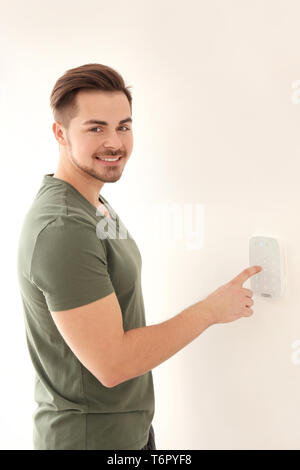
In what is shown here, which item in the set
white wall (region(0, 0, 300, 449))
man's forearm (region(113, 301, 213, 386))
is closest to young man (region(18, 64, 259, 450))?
man's forearm (region(113, 301, 213, 386))

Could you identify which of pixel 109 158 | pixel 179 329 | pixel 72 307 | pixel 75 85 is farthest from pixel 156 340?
pixel 75 85

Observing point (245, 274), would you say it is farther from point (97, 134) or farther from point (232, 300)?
point (97, 134)

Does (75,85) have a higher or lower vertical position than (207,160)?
higher

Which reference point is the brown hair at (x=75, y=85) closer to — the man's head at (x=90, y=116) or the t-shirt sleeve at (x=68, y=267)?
the man's head at (x=90, y=116)

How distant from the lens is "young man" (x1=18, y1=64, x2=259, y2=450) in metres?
0.94

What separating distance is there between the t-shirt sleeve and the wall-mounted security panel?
1.03ft

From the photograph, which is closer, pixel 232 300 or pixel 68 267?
pixel 68 267

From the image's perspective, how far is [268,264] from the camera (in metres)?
1.07

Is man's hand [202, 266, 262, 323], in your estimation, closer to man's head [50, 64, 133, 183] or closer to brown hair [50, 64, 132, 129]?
man's head [50, 64, 133, 183]

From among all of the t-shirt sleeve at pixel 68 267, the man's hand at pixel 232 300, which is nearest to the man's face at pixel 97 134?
the t-shirt sleeve at pixel 68 267

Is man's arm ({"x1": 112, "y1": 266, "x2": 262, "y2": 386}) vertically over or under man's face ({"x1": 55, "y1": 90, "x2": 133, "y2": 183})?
under

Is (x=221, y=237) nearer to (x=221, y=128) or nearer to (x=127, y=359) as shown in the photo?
(x=221, y=128)

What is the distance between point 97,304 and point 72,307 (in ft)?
0.14

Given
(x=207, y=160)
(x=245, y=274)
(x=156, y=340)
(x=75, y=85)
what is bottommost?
(x=156, y=340)
